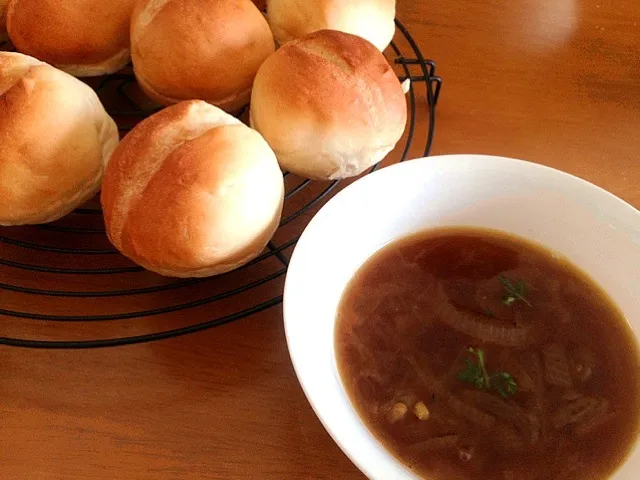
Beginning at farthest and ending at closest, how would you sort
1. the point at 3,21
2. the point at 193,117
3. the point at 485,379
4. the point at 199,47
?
the point at 3,21
the point at 199,47
the point at 193,117
the point at 485,379

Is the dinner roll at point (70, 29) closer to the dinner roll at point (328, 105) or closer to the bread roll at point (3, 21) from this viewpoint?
the bread roll at point (3, 21)

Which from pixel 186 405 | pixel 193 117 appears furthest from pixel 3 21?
pixel 186 405

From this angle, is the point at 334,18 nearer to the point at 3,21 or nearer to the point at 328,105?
the point at 328,105

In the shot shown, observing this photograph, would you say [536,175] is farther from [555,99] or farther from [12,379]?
[12,379]

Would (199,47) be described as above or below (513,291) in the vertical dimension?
above

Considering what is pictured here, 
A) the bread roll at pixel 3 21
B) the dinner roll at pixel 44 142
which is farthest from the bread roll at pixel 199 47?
the bread roll at pixel 3 21

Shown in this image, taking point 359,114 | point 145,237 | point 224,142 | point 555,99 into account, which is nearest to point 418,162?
point 359,114

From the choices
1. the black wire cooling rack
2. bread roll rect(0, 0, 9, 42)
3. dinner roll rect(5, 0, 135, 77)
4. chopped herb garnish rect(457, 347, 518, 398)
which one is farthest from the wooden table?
bread roll rect(0, 0, 9, 42)
